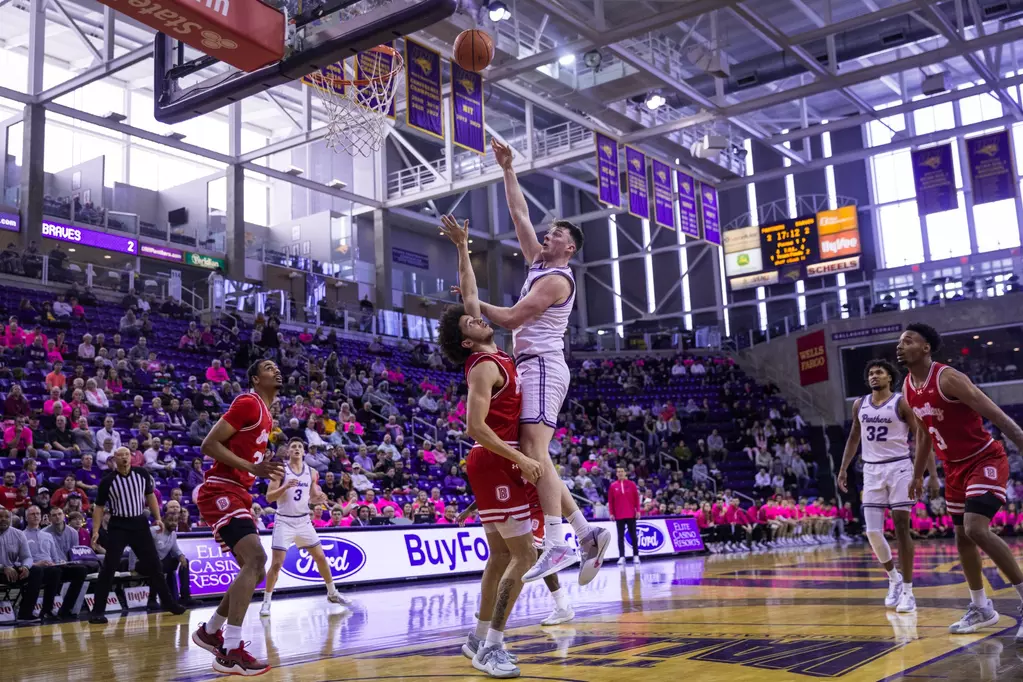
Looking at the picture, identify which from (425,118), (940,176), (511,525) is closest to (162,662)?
(511,525)

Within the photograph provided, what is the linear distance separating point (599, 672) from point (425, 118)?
52.6ft

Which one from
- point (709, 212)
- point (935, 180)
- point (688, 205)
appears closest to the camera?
point (688, 205)

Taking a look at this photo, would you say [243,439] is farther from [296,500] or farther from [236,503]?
[296,500]

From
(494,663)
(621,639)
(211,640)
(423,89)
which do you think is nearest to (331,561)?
(621,639)

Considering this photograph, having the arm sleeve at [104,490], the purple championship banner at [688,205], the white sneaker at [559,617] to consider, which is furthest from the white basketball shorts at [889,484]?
the purple championship banner at [688,205]

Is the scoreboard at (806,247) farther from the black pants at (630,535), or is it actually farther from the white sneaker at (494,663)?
the white sneaker at (494,663)

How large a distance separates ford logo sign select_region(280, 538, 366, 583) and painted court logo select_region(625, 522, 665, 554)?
6592 mm

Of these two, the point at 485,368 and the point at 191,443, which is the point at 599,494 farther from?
the point at 485,368

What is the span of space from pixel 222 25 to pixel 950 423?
5.87m

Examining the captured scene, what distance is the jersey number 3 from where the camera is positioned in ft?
25.1

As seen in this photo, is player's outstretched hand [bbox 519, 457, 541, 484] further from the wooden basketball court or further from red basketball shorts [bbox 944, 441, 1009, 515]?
red basketball shorts [bbox 944, 441, 1009, 515]

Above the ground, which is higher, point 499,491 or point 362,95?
point 362,95

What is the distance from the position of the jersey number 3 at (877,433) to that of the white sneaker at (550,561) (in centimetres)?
372

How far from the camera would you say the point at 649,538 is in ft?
59.2
